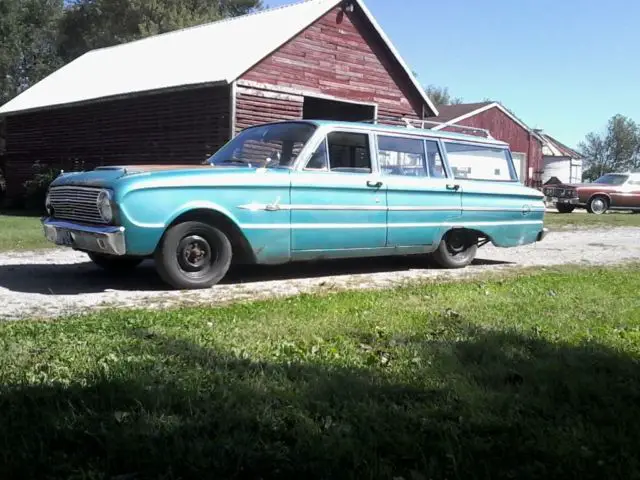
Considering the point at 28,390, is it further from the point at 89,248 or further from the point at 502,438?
the point at 89,248

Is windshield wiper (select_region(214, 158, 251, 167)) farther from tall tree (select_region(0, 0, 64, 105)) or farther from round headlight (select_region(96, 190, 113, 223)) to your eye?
tall tree (select_region(0, 0, 64, 105))

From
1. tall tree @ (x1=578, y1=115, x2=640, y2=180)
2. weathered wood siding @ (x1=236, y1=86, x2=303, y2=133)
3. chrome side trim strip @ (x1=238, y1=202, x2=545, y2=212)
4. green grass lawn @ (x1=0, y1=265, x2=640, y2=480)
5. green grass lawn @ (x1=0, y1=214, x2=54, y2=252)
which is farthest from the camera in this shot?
tall tree @ (x1=578, y1=115, x2=640, y2=180)

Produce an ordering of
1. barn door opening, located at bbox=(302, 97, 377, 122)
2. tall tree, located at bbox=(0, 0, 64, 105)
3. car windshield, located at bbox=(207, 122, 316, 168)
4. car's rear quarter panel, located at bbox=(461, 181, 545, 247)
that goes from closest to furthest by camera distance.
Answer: car windshield, located at bbox=(207, 122, 316, 168) → car's rear quarter panel, located at bbox=(461, 181, 545, 247) → barn door opening, located at bbox=(302, 97, 377, 122) → tall tree, located at bbox=(0, 0, 64, 105)

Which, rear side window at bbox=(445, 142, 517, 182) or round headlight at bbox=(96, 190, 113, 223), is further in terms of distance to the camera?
rear side window at bbox=(445, 142, 517, 182)

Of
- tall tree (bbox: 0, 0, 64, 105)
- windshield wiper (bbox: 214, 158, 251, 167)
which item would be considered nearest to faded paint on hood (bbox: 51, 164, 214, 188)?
windshield wiper (bbox: 214, 158, 251, 167)

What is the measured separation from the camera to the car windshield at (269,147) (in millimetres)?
7023

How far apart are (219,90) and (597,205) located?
48.4 ft

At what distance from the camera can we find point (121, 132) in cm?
2061

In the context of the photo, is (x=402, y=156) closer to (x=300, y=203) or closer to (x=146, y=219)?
(x=300, y=203)

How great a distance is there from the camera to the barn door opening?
2111 centimetres

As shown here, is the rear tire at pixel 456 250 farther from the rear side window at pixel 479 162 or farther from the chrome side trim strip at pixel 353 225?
the rear side window at pixel 479 162

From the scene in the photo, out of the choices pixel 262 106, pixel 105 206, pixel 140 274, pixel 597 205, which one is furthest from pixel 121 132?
pixel 597 205

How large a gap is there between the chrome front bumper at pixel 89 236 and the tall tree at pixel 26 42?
37362mm

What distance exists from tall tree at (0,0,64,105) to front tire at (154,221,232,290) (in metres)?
38.1
